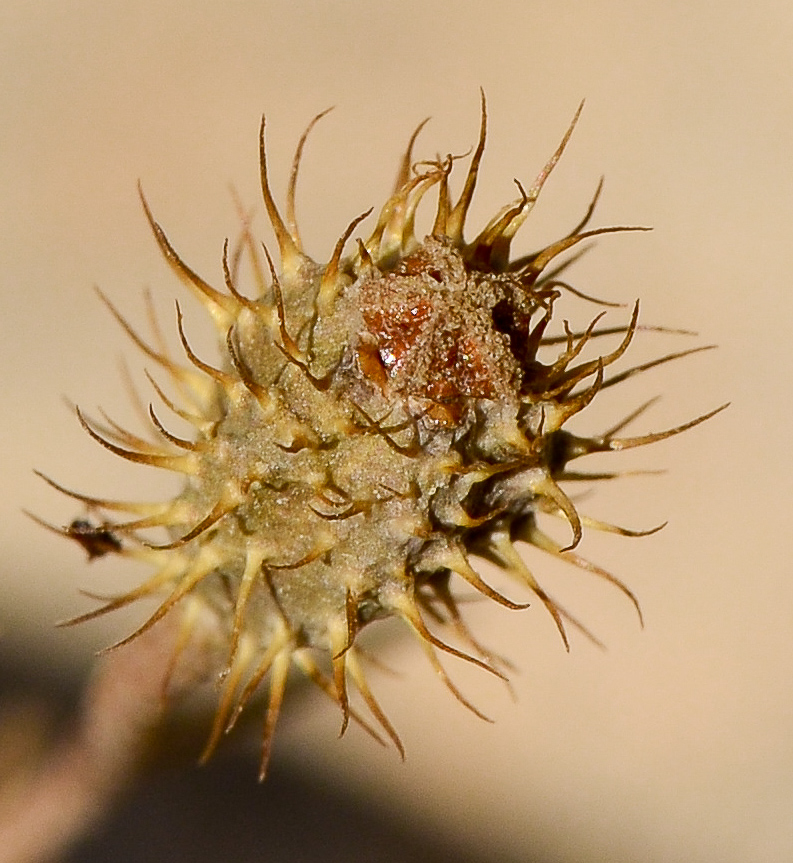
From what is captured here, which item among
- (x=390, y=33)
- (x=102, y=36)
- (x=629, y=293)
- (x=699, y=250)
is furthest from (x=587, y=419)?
(x=102, y=36)

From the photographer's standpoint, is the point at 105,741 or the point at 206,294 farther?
the point at 105,741

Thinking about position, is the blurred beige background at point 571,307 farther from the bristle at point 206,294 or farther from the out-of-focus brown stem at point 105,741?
the bristle at point 206,294

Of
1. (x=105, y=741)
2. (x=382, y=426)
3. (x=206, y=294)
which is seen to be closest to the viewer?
(x=382, y=426)

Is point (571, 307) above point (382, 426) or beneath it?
above

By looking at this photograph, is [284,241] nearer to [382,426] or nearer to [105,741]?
[382,426]

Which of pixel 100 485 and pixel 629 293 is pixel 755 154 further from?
Answer: pixel 100 485

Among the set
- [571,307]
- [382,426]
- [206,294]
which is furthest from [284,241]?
[571,307]

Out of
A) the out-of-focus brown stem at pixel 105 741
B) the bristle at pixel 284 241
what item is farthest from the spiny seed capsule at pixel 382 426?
the out-of-focus brown stem at pixel 105 741
